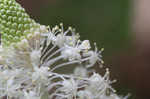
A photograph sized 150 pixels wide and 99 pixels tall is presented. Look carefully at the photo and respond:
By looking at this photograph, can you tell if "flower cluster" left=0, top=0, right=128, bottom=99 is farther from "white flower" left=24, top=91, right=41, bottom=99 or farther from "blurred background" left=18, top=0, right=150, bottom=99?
"blurred background" left=18, top=0, right=150, bottom=99

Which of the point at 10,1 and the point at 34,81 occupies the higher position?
the point at 10,1

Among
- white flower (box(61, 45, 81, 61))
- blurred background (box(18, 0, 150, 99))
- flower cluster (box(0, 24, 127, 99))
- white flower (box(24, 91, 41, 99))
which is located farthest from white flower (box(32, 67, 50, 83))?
blurred background (box(18, 0, 150, 99))

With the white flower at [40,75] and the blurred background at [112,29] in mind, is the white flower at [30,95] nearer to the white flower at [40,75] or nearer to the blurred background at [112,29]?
the white flower at [40,75]

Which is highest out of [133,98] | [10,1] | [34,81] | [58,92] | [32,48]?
[10,1]

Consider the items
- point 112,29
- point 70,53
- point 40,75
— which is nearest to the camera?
point 40,75

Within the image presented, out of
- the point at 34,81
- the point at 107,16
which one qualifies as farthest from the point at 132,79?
the point at 34,81

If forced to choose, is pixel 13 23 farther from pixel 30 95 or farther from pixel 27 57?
pixel 30 95

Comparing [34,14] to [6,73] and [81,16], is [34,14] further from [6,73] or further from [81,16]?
[6,73]

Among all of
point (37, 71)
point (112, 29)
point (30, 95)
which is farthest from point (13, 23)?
point (112, 29)
